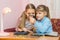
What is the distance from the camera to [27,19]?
270 cm

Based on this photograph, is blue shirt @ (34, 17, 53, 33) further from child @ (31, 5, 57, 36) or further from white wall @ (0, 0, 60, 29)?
white wall @ (0, 0, 60, 29)

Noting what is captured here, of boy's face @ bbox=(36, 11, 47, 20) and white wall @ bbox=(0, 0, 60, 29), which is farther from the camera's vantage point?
white wall @ bbox=(0, 0, 60, 29)

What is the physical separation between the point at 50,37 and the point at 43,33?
167 mm

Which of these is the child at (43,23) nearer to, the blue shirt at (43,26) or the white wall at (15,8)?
the blue shirt at (43,26)

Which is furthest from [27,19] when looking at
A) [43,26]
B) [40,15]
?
[43,26]

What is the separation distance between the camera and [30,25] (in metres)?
2.63

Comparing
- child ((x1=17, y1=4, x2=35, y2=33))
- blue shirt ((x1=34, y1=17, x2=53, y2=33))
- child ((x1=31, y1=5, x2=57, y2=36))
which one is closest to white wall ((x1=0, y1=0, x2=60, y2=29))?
child ((x1=17, y1=4, x2=35, y2=33))

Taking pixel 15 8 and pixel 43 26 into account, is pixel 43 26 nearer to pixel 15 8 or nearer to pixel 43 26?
pixel 43 26

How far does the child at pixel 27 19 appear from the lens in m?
2.53

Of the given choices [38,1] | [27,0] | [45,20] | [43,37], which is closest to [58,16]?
[38,1]

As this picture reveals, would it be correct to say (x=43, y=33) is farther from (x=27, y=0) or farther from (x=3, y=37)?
(x=27, y=0)

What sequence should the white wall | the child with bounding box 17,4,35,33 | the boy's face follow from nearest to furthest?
the boy's face → the child with bounding box 17,4,35,33 → the white wall

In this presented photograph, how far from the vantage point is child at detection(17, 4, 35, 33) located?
8.29 ft

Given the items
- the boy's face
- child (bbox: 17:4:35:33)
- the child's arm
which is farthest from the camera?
child (bbox: 17:4:35:33)
